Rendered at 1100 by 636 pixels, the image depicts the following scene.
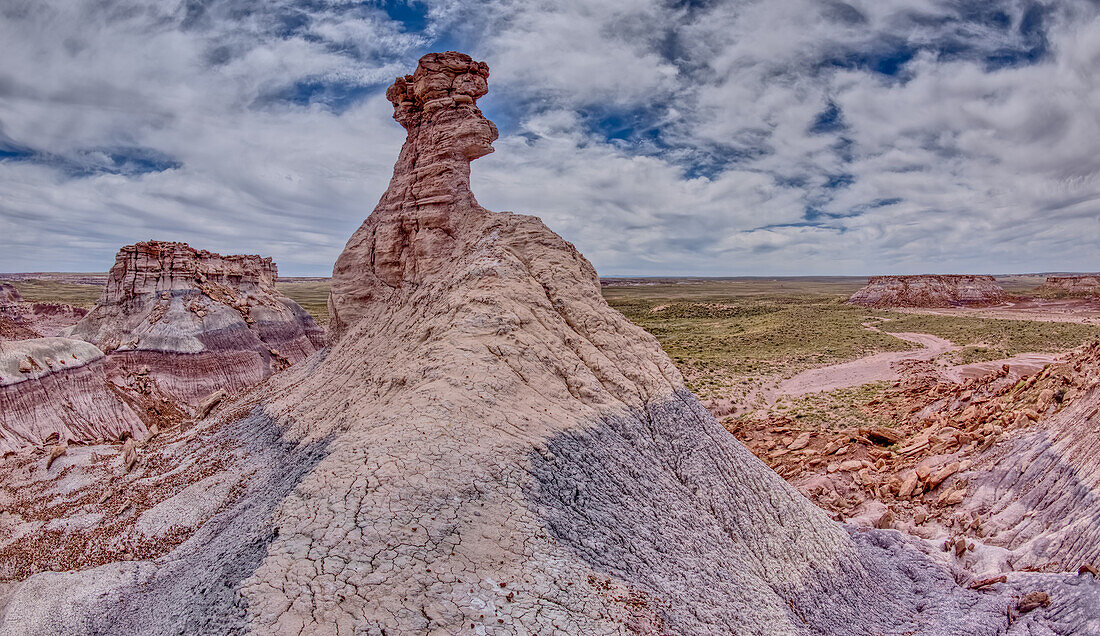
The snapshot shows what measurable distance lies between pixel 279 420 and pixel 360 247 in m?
7.40

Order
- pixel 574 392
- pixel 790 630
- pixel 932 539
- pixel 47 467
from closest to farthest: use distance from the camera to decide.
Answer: pixel 790 630 < pixel 574 392 < pixel 932 539 < pixel 47 467

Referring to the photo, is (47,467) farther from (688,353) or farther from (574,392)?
(688,353)

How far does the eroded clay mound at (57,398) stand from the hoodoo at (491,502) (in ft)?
43.9

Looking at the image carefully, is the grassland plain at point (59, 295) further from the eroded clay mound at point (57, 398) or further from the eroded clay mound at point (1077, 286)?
the eroded clay mound at point (1077, 286)

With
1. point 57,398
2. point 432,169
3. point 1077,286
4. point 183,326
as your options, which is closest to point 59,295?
point 183,326

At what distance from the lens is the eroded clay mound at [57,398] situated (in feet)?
72.0

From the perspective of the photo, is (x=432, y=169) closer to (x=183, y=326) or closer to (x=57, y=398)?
(x=57, y=398)

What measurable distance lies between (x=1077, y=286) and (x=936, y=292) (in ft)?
115

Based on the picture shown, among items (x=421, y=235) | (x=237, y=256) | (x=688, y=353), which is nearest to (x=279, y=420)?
(x=421, y=235)

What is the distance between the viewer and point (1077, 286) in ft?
352

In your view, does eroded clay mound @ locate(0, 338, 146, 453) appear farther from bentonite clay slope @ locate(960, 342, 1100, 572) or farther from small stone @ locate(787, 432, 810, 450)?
bentonite clay slope @ locate(960, 342, 1100, 572)

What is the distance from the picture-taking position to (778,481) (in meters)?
12.3

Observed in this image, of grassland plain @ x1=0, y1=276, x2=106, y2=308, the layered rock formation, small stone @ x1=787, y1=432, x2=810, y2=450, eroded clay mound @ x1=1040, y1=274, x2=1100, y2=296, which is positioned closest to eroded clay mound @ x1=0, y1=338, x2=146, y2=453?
small stone @ x1=787, y1=432, x2=810, y2=450

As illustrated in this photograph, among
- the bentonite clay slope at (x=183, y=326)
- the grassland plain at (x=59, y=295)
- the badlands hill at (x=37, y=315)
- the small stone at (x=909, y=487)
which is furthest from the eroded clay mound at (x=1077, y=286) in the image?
the grassland plain at (x=59, y=295)
